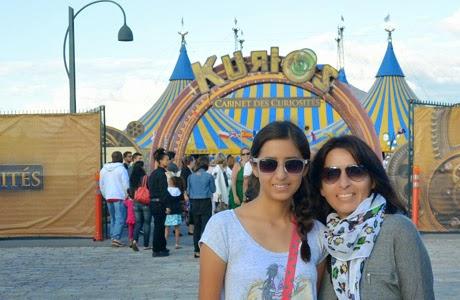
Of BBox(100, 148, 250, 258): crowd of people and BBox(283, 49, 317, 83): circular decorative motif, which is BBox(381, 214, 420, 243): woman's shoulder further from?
BBox(283, 49, 317, 83): circular decorative motif

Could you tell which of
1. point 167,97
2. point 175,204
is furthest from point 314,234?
point 167,97

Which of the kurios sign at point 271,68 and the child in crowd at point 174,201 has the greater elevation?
the kurios sign at point 271,68

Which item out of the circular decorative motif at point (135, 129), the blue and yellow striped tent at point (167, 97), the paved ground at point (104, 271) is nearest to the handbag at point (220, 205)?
the paved ground at point (104, 271)

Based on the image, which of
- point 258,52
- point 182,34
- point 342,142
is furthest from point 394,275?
point 182,34

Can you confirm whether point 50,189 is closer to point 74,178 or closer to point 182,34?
point 74,178

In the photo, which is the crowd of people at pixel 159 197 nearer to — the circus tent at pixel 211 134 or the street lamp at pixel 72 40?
the street lamp at pixel 72 40

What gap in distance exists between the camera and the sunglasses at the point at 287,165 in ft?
10.2

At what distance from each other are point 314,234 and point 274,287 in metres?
0.30

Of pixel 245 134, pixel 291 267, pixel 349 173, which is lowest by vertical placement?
pixel 291 267

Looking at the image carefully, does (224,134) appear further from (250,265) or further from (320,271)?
(250,265)

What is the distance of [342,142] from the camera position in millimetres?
3270

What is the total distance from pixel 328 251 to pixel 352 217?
16 centimetres

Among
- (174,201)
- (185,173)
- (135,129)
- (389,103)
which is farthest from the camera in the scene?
(389,103)

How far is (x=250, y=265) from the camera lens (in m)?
2.97
